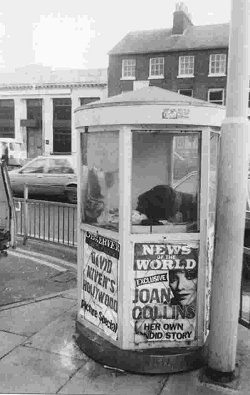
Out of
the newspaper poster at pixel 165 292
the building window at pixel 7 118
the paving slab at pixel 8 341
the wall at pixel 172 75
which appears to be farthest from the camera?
the building window at pixel 7 118

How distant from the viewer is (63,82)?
147ft

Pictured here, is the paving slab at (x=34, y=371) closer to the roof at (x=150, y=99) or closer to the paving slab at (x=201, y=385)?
the paving slab at (x=201, y=385)

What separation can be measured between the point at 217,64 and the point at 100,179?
36.6 meters

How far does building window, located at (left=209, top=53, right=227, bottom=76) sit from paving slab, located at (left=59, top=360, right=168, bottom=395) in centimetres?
3720

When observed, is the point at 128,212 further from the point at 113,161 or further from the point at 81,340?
the point at 81,340

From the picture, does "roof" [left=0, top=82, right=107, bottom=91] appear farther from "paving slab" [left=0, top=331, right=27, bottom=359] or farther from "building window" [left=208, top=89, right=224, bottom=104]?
"paving slab" [left=0, top=331, right=27, bottom=359]

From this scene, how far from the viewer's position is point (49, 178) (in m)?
15.8

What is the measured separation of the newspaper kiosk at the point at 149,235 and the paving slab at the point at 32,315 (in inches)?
32.1

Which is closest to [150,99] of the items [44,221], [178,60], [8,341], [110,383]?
[110,383]

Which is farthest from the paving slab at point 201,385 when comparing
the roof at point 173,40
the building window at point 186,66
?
the building window at point 186,66

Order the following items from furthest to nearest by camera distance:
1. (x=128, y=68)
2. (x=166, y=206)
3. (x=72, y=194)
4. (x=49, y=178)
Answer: (x=128, y=68)
(x=49, y=178)
(x=72, y=194)
(x=166, y=206)

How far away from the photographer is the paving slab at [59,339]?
431 cm

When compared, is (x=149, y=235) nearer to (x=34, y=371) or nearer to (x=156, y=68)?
(x=34, y=371)

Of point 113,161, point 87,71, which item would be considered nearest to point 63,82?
point 87,71
